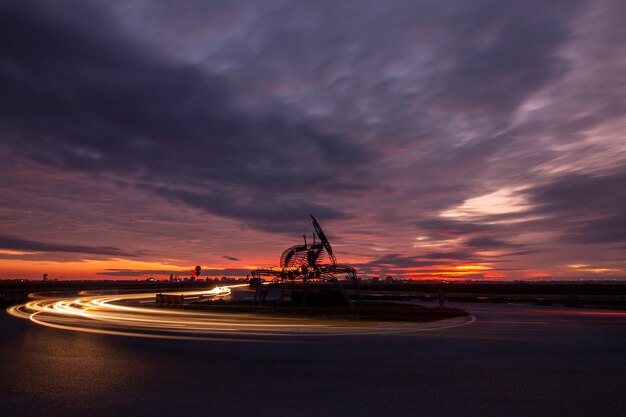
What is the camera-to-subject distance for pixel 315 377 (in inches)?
355

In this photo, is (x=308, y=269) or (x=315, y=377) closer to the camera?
(x=315, y=377)

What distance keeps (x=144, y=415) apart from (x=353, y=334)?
10882 millimetres

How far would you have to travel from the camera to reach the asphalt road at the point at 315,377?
22.7ft

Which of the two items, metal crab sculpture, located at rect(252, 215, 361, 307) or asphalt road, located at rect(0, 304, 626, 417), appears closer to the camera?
asphalt road, located at rect(0, 304, 626, 417)

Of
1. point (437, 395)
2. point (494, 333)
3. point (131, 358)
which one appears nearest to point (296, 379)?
point (437, 395)

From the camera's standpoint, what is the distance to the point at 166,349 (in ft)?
41.2

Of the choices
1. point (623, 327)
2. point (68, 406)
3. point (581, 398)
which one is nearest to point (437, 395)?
point (581, 398)

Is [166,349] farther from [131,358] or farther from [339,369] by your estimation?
[339,369]

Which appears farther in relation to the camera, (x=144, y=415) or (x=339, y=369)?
(x=339, y=369)

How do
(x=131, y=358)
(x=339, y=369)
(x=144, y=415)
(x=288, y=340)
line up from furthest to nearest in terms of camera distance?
(x=288, y=340)
(x=131, y=358)
(x=339, y=369)
(x=144, y=415)

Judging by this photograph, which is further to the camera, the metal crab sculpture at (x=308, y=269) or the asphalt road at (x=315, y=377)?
the metal crab sculpture at (x=308, y=269)

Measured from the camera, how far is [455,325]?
19.5 m

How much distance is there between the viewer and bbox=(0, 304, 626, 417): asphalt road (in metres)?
6.91

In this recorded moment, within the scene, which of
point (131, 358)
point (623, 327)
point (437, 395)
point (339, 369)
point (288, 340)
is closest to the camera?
point (437, 395)
